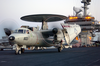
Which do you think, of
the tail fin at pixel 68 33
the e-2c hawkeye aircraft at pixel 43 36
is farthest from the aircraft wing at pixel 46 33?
the tail fin at pixel 68 33

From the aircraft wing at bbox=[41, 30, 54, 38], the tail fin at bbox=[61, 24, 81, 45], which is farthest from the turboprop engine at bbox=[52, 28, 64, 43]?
the aircraft wing at bbox=[41, 30, 54, 38]

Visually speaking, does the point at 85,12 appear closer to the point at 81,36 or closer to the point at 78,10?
the point at 78,10

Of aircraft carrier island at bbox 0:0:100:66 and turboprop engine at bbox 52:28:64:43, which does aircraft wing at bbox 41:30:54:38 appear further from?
turboprop engine at bbox 52:28:64:43

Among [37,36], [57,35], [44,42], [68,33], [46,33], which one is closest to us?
[37,36]

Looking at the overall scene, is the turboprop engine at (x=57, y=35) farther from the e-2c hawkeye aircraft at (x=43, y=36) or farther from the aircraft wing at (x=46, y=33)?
the aircraft wing at (x=46, y=33)

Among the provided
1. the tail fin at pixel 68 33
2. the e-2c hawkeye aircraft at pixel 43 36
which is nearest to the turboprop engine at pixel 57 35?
the e-2c hawkeye aircraft at pixel 43 36

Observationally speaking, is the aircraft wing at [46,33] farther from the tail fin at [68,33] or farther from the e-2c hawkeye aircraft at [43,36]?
the tail fin at [68,33]

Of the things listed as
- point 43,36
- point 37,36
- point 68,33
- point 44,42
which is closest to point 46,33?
point 43,36

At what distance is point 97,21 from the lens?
89438 mm

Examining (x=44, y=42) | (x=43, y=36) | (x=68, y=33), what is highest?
(x=68, y=33)

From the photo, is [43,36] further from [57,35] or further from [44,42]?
[57,35]

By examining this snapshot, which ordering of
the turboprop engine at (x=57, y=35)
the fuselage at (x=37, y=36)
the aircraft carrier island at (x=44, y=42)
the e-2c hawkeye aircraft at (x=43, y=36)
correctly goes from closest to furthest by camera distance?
Result: the aircraft carrier island at (x=44, y=42)
the fuselage at (x=37, y=36)
the e-2c hawkeye aircraft at (x=43, y=36)
the turboprop engine at (x=57, y=35)

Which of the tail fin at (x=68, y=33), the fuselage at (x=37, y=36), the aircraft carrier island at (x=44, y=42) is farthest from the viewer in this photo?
the tail fin at (x=68, y=33)

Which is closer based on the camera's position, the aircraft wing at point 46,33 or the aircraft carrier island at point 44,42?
the aircraft carrier island at point 44,42
